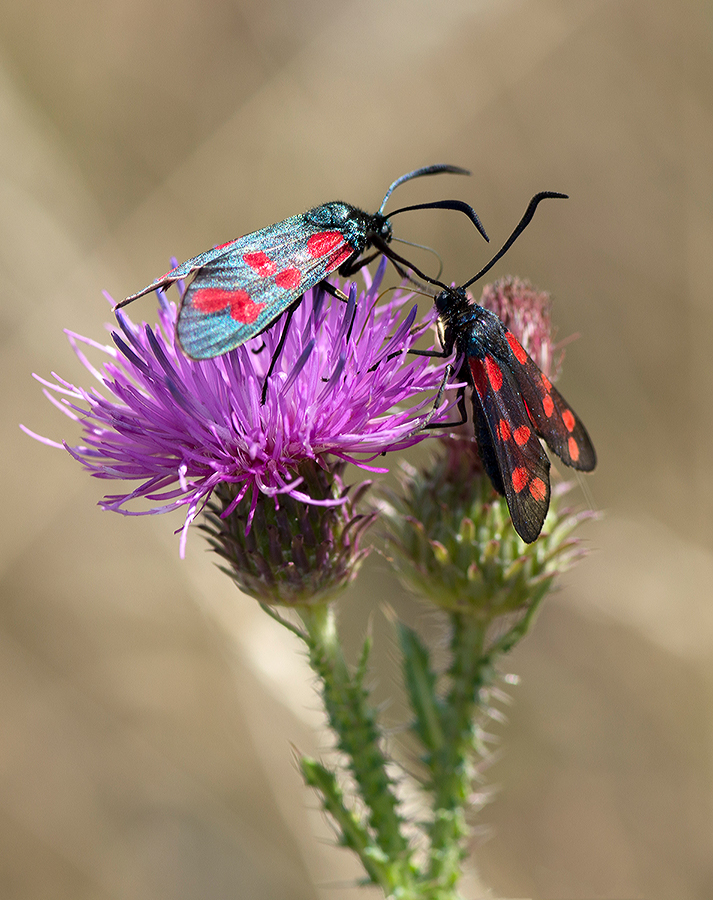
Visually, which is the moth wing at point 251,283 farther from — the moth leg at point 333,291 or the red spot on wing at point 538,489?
the red spot on wing at point 538,489

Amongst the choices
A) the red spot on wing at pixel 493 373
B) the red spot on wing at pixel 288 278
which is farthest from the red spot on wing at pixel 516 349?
the red spot on wing at pixel 288 278

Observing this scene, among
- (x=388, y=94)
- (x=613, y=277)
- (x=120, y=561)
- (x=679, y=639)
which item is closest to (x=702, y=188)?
(x=613, y=277)

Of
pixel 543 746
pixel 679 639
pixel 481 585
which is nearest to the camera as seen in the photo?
pixel 481 585

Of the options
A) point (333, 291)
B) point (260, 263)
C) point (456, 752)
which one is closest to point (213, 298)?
point (260, 263)

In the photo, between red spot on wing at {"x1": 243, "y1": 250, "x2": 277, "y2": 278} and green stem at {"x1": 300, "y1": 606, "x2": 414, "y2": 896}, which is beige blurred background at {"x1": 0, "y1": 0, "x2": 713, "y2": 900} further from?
red spot on wing at {"x1": 243, "y1": 250, "x2": 277, "y2": 278}

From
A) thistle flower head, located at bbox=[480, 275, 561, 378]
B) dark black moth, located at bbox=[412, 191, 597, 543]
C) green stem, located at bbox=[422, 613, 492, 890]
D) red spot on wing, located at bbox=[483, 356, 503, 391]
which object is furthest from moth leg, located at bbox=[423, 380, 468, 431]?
green stem, located at bbox=[422, 613, 492, 890]

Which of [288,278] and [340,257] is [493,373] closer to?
[340,257]

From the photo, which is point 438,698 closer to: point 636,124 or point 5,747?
point 5,747
